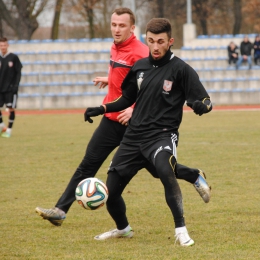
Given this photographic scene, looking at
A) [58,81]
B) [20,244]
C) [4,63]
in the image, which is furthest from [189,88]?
[58,81]

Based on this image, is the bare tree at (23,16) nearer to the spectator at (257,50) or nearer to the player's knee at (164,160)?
the spectator at (257,50)

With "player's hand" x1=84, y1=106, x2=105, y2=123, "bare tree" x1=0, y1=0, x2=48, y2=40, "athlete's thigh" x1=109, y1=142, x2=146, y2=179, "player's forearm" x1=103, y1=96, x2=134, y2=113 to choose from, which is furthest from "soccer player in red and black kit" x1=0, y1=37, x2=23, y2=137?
"bare tree" x1=0, y1=0, x2=48, y2=40

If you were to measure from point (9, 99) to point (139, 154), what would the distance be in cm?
1079

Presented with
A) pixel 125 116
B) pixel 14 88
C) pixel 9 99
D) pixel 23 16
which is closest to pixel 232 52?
pixel 23 16

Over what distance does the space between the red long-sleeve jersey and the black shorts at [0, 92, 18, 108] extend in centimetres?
995

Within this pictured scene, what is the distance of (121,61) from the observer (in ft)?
20.6

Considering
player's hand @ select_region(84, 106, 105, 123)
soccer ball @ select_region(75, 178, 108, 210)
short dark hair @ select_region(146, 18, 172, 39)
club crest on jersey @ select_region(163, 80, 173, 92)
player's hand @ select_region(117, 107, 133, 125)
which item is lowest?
soccer ball @ select_region(75, 178, 108, 210)

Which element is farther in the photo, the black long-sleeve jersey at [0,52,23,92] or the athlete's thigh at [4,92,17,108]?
the athlete's thigh at [4,92,17,108]

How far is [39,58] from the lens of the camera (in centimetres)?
3253

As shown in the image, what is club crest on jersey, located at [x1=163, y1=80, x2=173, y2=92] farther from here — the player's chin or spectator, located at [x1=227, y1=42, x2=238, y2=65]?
spectator, located at [x1=227, y1=42, x2=238, y2=65]

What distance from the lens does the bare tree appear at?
39125 millimetres

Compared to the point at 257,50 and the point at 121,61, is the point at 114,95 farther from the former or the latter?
the point at 257,50

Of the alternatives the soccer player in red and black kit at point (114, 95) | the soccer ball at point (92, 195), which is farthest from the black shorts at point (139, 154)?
the soccer player in red and black kit at point (114, 95)

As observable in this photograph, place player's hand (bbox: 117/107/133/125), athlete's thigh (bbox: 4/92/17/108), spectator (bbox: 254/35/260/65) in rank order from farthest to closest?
spectator (bbox: 254/35/260/65) < athlete's thigh (bbox: 4/92/17/108) < player's hand (bbox: 117/107/133/125)
